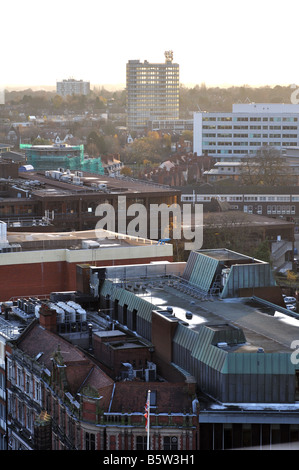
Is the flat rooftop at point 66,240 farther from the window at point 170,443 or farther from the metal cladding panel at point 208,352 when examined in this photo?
the window at point 170,443

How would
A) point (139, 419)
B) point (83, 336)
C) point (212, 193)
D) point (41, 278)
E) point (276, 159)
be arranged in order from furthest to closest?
point (276, 159), point (212, 193), point (41, 278), point (83, 336), point (139, 419)

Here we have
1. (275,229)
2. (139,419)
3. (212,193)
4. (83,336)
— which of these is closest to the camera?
(139,419)

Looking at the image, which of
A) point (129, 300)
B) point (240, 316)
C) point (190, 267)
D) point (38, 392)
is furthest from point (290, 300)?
point (38, 392)

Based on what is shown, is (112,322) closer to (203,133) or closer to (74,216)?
(74,216)

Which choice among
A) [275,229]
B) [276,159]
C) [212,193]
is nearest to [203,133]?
[276,159]

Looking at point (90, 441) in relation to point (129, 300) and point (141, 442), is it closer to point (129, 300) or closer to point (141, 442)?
point (141, 442)

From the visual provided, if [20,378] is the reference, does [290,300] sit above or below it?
below
